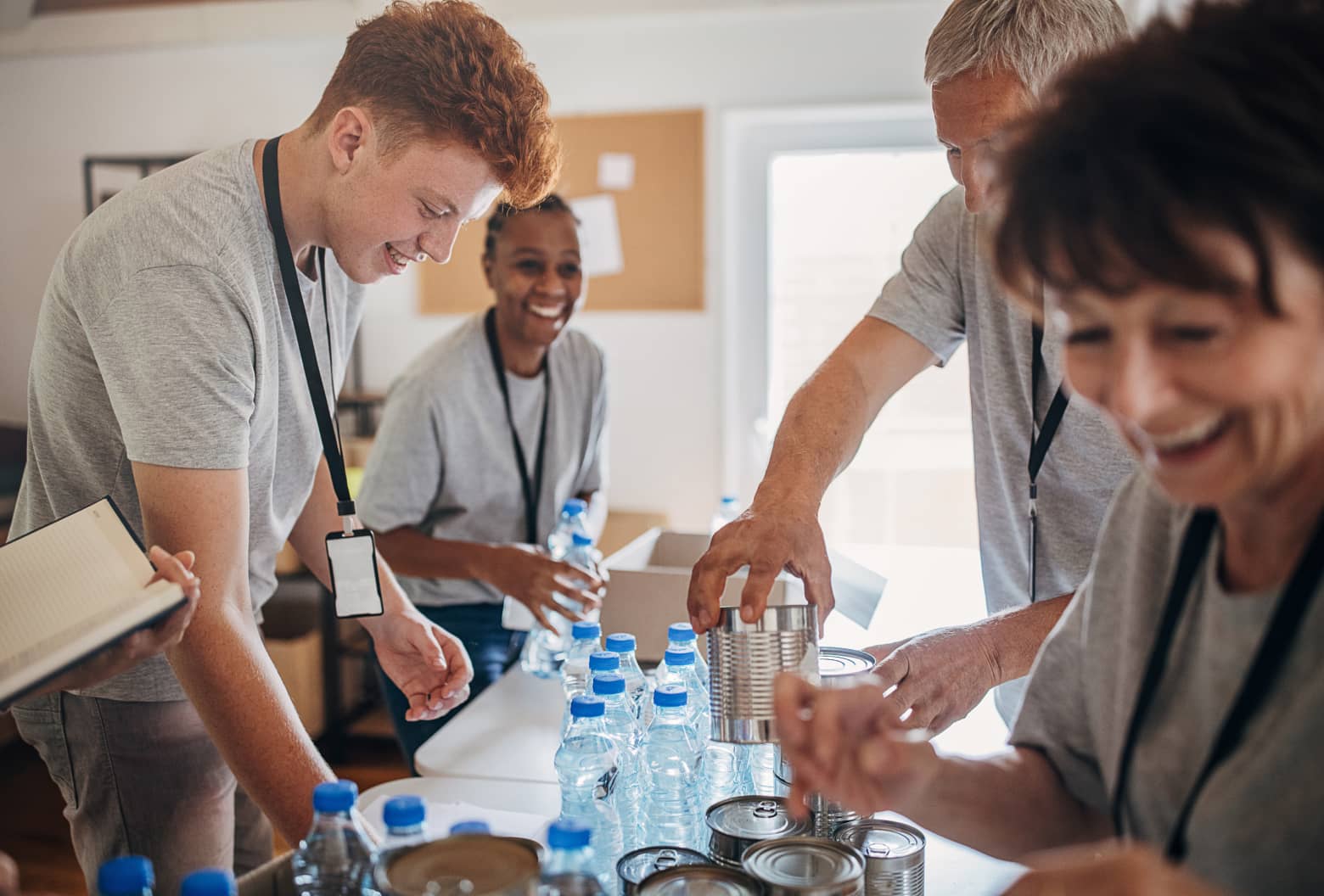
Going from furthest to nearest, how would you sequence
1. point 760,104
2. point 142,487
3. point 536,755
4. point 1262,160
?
point 760,104 → point 536,755 → point 142,487 → point 1262,160

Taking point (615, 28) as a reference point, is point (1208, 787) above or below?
below

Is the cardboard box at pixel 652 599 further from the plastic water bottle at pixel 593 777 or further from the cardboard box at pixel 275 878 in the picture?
the cardboard box at pixel 275 878

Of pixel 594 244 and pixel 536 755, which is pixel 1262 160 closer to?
pixel 536 755

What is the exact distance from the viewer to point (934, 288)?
177 centimetres

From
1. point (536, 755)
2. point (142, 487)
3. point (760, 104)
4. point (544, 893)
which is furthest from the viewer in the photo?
point (760, 104)

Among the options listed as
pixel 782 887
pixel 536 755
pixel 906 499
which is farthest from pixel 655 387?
pixel 782 887

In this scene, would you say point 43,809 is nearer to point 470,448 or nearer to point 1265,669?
point 470,448

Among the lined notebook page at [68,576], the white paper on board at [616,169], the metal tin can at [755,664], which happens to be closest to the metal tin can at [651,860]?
the metal tin can at [755,664]

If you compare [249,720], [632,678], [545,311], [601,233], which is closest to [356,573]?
[249,720]

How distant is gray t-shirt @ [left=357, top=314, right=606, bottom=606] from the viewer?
2490 millimetres

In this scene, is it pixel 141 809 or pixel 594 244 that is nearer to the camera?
pixel 141 809

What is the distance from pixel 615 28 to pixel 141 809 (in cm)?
310

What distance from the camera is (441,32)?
148 cm

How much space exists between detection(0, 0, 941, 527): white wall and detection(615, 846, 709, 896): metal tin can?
2935 millimetres
